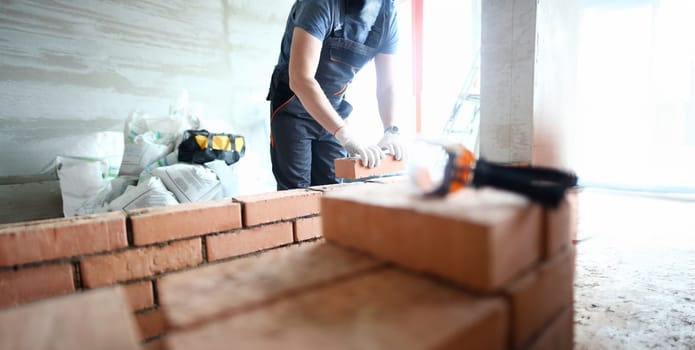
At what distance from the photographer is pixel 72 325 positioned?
1.70 feet

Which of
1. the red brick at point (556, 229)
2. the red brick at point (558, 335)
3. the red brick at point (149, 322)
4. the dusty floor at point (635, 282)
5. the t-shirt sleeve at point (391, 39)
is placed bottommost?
the dusty floor at point (635, 282)

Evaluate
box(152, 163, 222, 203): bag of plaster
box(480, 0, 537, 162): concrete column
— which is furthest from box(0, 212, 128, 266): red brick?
box(480, 0, 537, 162): concrete column

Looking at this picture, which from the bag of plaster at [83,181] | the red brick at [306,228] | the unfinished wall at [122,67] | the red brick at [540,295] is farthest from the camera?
the unfinished wall at [122,67]

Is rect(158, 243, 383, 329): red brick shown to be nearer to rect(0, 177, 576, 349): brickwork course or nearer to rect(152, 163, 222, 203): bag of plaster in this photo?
rect(0, 177, 576, 349): brickwork course

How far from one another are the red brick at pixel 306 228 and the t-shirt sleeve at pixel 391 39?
150 cm

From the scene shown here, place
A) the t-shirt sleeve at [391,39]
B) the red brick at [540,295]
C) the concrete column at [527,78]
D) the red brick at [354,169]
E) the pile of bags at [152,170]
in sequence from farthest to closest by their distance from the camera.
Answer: the pile of bags at [152,170], the t-shirt sleeve at [391,39], the concrete column at [527,78], the red brick at [354,169], the red brick at [540,295]

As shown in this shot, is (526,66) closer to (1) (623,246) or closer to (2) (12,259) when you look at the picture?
(1) (623,246)

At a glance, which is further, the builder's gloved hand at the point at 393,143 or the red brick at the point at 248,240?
the builder's gloved hand at the point at 393,143

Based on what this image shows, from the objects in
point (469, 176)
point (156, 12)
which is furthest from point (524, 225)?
point (156, 12)

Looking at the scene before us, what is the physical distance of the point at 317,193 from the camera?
1.76 m

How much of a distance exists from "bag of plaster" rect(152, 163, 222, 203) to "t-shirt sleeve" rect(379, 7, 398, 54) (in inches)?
68.3

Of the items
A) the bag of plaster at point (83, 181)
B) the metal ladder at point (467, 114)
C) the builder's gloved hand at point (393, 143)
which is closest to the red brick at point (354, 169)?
the builder's gloved hand at point (393, 143)

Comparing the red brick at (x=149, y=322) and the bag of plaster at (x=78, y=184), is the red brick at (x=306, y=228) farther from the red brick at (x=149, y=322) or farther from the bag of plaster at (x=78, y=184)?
the bag of plaster at (x=78, y=184)

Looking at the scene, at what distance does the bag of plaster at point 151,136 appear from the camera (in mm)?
2863
